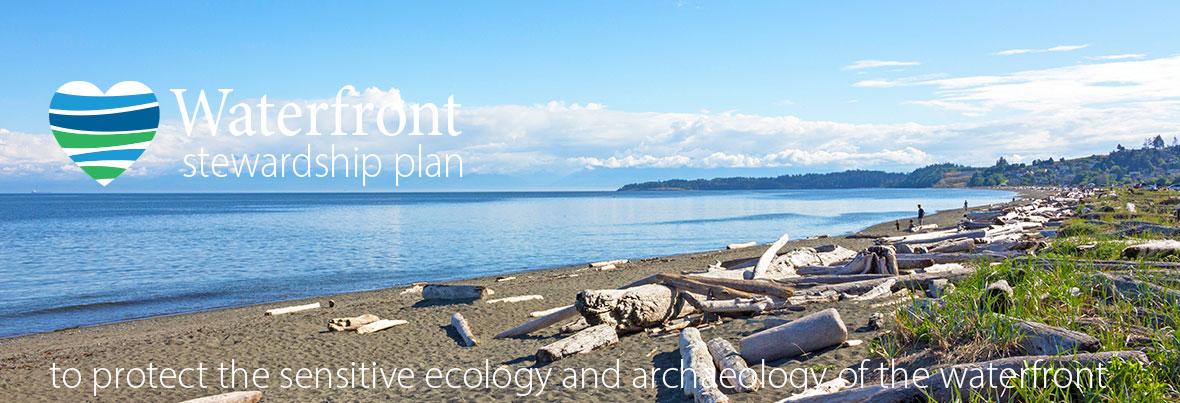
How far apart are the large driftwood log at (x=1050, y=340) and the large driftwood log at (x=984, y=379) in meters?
0.25

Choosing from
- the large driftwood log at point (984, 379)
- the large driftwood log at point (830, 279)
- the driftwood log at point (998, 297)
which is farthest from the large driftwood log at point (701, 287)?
the large driftwood log at point (984, 379)

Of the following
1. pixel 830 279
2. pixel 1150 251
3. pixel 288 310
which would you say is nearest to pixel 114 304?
pixel 288 310

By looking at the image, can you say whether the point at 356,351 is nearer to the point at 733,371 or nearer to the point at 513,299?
the point at 513,299

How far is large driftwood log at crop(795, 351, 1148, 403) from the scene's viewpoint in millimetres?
5199

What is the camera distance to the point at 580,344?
32.0 ft

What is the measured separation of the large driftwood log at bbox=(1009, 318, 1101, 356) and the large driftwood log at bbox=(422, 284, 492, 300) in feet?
41.2

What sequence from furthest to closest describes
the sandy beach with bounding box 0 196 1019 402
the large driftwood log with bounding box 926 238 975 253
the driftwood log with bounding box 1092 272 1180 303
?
the large driftwood log with bounding box 926 238 975 253, the sandy beach with bounding box 0 196 1019 402, the driftwood log with bounding box 1092 272 1180 303

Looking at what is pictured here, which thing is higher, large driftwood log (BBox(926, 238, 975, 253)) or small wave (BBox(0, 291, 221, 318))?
large driftwood log (BBox(926, 238, 975, 253))

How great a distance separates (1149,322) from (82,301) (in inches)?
1066

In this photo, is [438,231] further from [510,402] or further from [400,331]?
[510,402]

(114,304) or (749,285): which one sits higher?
(749,285)

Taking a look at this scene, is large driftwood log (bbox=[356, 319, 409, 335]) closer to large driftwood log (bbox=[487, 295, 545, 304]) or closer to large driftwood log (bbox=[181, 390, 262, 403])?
large driftwood log (bbox=[487, 295, 545, 304])

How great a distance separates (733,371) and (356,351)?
26.1ft

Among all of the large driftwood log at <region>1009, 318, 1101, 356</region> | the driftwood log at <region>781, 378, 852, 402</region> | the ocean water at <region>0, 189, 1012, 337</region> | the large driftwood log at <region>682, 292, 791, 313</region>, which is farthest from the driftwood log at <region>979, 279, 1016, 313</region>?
the ocean water at <region>0, 189, 1012, 337</region>
